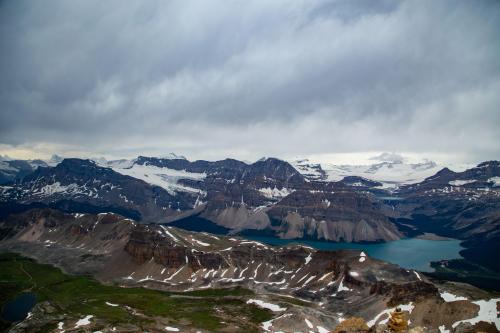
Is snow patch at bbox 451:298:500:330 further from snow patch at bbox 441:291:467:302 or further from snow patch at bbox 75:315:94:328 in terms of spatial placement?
snow patch at bbox 75:315:94:328

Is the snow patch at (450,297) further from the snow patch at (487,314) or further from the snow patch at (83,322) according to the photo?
the snow patch at (83,322)

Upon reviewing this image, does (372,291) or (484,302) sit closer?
(484,302)

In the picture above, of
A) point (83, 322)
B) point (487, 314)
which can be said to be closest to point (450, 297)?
point (487, 314)

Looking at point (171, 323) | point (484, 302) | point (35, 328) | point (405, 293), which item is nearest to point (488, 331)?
point (484, 302)

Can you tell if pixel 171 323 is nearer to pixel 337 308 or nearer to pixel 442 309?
pixel 337 308

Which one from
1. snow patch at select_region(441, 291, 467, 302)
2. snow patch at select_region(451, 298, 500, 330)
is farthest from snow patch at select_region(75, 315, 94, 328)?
snow patch at select_region(441, 291, 467, 302)

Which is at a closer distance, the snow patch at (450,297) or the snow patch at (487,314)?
the snow patch at (487,314)

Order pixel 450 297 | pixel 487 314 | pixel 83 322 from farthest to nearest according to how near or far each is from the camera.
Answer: pixel 83 322 < pixel 450 297 < pixel 487 314

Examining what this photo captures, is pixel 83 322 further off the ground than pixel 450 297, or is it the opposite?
pixel 450 297

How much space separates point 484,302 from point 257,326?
7811cm

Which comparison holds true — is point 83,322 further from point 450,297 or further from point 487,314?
point 487,314

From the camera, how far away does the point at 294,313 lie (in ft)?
573

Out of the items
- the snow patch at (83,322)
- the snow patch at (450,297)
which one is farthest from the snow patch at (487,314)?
the snow patch at (83,322)

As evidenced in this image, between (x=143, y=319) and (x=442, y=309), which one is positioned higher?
(x=442, y=309)
